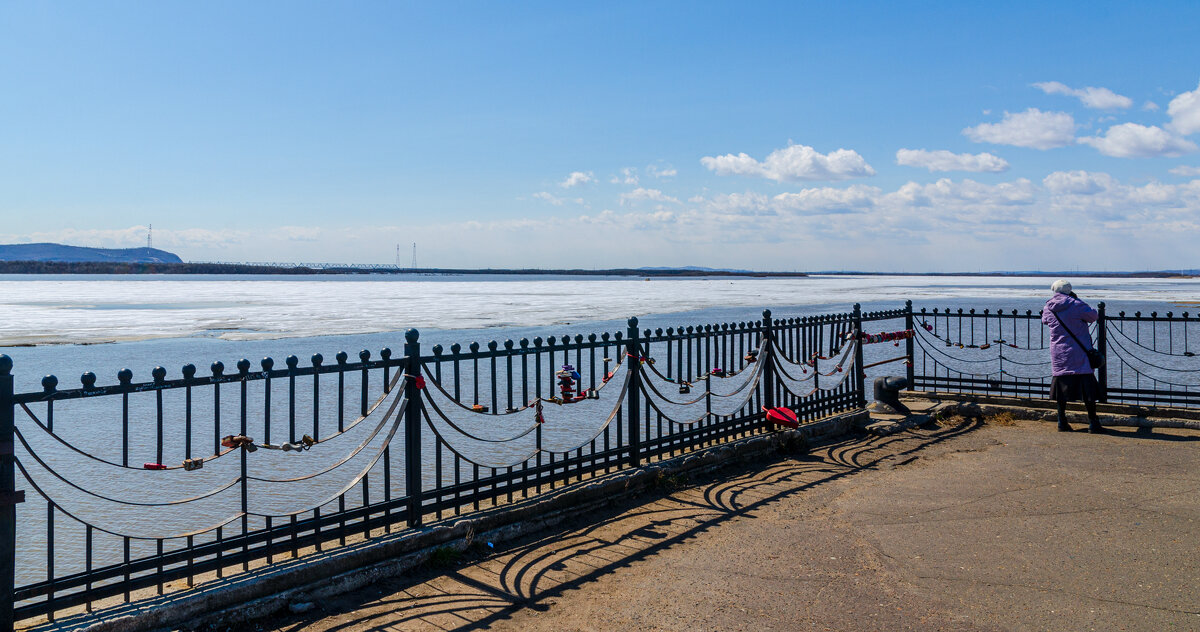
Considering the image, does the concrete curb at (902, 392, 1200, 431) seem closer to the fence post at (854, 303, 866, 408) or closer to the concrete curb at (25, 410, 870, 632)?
the fence post at (854, 303, 866, 408)

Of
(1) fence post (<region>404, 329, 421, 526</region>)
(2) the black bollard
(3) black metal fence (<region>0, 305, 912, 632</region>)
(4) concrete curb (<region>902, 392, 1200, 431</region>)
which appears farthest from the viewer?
(2) the black bollard

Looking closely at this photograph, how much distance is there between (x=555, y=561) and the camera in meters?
5.97

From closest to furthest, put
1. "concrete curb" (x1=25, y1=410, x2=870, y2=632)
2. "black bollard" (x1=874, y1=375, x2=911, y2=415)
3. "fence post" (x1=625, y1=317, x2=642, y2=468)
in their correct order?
"concrete curb" (x1=25, y1=410, x2=870, y2=632) < "fence post" (x1=625, y1=317, x2=642, y2=468) < "black bollard" (x1=874, y1=375, x2=911, y2=415)

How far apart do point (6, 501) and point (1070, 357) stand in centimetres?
1120

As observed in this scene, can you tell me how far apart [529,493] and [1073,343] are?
763 cm

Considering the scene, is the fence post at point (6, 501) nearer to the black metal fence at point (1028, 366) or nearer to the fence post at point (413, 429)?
the fence post at point (413, 429)

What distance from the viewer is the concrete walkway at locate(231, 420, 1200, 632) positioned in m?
4.91

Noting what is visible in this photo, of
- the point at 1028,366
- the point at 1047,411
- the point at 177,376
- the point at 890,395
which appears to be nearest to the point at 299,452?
the point at 890,395

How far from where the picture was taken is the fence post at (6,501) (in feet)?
14.1

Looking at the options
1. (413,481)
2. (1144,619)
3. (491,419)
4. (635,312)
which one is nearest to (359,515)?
(413,481)

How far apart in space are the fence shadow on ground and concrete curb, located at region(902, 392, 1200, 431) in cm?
392

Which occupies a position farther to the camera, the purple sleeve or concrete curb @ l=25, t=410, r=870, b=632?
the purple sleeve

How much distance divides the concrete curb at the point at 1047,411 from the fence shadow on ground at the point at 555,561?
392 cm

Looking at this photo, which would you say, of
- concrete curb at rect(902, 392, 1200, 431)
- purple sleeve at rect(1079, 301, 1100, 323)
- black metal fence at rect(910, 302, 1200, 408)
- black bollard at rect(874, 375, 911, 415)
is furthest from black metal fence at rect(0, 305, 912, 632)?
purple sleeve at rect(1079, 301, 1100, 323)
